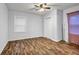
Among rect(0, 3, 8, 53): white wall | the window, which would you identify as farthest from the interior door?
rect(0, 3, 8, 53): white wall

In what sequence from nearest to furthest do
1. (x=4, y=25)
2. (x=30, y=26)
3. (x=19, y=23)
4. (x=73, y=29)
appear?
(x=19, y=23)
(x=30, y=26)
(x=4, y=25)
(x=73, y=29)

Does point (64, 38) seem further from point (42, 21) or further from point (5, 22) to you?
point (5, 22)

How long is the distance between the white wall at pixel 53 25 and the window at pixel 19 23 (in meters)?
0.53

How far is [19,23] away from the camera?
2559 mm

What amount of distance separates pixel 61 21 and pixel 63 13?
8.2 inches

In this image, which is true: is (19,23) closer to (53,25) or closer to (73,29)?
(53,25)

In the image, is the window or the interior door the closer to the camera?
the window

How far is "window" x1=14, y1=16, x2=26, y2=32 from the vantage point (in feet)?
8.45

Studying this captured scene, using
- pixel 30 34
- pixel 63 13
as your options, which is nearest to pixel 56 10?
pixel 63 13

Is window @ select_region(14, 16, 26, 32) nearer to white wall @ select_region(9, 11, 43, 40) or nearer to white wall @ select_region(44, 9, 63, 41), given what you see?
white wall @ select_region(9, 11, 43, 40)

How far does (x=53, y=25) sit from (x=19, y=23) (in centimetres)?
91

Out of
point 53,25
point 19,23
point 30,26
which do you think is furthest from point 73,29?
point 19,23

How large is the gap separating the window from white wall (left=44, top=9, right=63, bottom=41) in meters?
0.53

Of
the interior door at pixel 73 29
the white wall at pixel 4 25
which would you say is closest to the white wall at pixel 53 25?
the interior door at pixel 73 29
